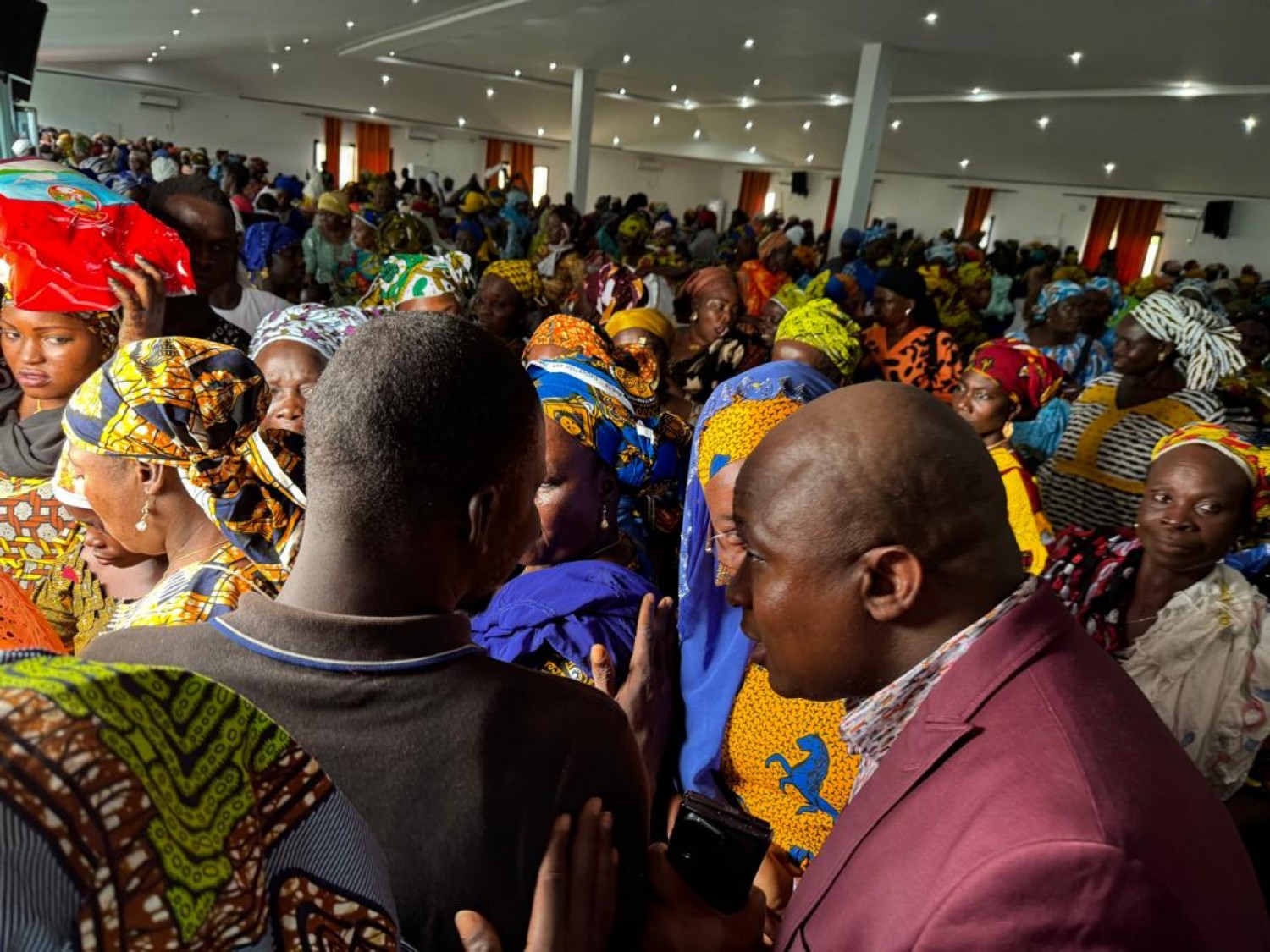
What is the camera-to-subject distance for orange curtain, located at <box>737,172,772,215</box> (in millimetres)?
29125

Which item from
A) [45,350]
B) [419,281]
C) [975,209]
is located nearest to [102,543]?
[45,350]

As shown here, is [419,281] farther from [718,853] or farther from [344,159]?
[344,159]

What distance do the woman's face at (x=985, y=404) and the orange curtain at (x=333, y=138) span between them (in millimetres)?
23751

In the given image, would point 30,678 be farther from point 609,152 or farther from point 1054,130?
point 609,152

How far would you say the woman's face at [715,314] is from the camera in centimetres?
515

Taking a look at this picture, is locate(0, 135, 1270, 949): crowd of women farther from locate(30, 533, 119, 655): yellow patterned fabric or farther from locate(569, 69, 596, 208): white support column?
locate(569, 69, 596, 208): white support column

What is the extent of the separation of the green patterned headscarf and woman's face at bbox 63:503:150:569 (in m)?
2.13

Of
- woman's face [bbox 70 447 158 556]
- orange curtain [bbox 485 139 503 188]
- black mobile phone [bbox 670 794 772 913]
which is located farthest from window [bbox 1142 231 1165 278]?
woman's face [bbox 70 447 158 556]

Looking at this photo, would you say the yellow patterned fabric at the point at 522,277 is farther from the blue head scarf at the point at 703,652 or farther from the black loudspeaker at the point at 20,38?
the blue head scarf at the point at 703,652

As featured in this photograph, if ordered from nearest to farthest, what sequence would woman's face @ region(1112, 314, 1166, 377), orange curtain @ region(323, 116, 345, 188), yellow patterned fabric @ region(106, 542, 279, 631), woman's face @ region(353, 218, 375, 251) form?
yellow patterned fabric @ region(106, 542, 279, 631) < woman's face @ region(1112, 314, 1166, 377) < woman's face @ region(353, 218, 375, 251) < orange curtain @ region(323, 116, 345, 188)

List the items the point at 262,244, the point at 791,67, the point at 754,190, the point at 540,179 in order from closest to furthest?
1. the point at 262,244
2. the point at 791,67
3. the point at 540,179
4. the point at 754,190

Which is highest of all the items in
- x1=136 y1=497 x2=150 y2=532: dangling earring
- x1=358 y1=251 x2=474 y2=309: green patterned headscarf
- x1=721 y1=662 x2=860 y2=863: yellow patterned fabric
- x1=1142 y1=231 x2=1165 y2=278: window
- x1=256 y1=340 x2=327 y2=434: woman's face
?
x1=1142 y1=231 x2=1165 y2=278: window

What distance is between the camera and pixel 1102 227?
1962cm

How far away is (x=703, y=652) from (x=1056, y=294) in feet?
18.3
